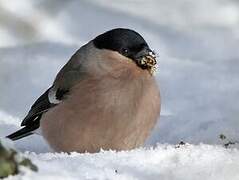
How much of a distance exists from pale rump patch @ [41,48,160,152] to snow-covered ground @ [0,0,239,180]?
0.15 m

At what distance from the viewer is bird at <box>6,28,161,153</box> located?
11.8 feet

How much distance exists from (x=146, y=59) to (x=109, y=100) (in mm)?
264

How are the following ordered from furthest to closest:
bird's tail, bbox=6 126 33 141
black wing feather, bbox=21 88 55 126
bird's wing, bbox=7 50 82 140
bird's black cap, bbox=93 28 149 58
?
bird's tail, bbox=6 126 33 141 → black wing feather, bbox=21 88 55 126 → bird's wing, bbox=7 50 82 140 → bird's black cap, bbox=93 28 149 58

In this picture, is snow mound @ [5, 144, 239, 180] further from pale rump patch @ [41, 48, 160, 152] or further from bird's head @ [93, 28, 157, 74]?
bird's head @ [93, 28, 157, 74]

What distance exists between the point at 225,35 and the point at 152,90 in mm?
3346

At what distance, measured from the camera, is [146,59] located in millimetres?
3664

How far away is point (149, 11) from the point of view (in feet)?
24.5

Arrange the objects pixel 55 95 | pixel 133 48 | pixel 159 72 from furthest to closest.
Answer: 1. pixel 159 72
2. pixel 55 95
3. pixel 133 48

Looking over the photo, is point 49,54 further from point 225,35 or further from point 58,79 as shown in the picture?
point 58,79

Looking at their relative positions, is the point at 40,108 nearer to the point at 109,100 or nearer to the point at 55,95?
the point at 55,95

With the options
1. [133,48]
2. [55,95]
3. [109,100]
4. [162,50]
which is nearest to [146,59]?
[133,48]

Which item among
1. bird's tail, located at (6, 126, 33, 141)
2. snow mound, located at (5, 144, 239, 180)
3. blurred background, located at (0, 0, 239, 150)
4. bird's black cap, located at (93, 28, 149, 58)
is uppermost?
blurred background, located at (0, 0, 239, 150)

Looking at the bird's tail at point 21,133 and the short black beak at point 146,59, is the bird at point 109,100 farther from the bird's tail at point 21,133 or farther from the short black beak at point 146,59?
the bird's tail at point 21,133

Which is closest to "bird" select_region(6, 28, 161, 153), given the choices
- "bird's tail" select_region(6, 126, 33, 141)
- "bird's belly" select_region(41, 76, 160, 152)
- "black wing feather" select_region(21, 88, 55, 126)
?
"bird's belly" select_region(41, 76, 160, 152)
